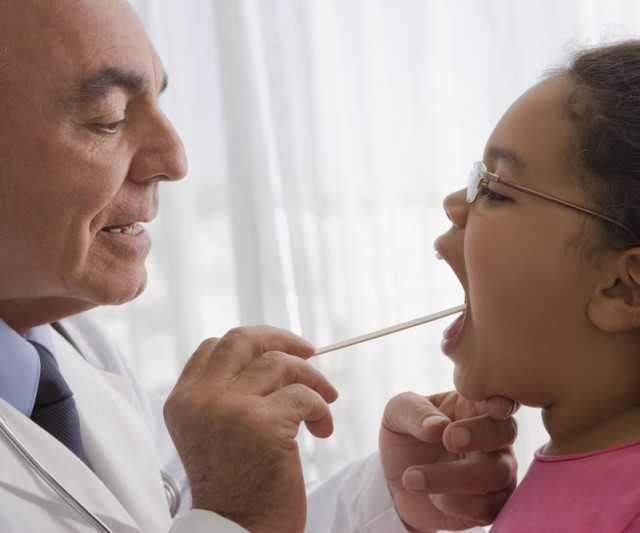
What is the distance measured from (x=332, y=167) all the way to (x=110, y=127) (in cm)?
123

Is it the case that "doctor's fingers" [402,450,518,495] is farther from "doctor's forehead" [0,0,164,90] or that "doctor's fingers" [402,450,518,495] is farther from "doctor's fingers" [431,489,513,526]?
"doctor's forehead" [0,0,164,90]

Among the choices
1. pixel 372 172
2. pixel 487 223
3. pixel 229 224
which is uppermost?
pixel 487 223

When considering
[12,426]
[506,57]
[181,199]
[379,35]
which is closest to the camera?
[12,426]

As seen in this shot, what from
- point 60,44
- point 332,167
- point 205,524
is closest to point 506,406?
point 205,524

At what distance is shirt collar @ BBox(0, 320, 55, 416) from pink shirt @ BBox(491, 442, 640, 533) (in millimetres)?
738

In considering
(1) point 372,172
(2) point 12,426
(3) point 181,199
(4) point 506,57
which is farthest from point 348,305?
(2) point 12,426

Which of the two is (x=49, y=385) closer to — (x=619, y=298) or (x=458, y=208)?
(x=458, y=208)

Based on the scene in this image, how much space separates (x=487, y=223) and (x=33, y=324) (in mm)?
785

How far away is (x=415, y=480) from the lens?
123 cm

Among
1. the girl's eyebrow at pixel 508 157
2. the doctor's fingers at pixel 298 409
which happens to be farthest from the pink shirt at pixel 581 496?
the girl's eyebrow at pixel 508 157

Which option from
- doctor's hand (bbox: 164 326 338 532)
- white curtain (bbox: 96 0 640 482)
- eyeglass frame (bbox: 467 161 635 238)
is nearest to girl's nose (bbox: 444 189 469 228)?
eyeglass frame (bbox: 467 161 635 238)

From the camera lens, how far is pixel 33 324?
1459mm

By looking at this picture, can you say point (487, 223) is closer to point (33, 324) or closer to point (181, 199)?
point (33, 324)

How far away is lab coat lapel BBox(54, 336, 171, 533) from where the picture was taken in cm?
142
